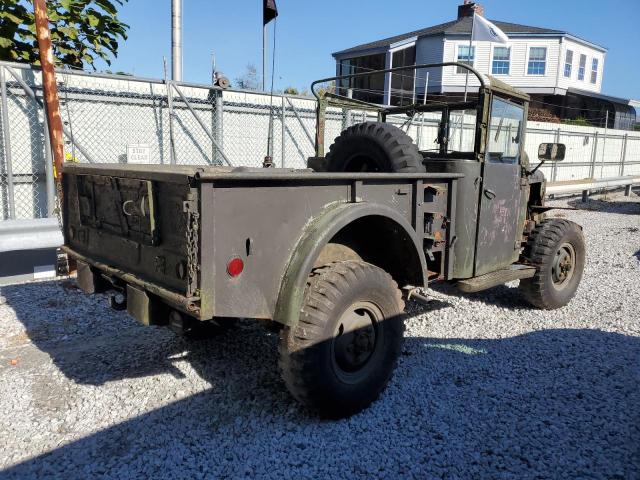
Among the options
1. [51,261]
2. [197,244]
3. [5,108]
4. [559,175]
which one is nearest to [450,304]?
[197,244]

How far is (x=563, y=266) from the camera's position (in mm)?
5602

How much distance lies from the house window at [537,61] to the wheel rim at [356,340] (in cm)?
2970

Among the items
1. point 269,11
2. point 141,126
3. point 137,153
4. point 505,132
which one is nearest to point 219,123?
point 141,126

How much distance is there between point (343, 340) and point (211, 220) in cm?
121

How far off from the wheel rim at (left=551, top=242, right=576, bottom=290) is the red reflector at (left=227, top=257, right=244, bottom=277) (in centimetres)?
379

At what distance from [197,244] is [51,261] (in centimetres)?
439

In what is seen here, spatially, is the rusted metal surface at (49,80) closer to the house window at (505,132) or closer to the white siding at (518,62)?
the house window at (505,132)

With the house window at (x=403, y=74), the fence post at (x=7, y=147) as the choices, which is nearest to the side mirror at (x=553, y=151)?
the fence post at (x=7, y=147)

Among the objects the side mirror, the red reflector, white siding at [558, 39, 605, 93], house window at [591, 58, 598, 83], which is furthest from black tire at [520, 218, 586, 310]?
house window at [591, 58, 598, 83]

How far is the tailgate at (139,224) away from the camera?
2.66m

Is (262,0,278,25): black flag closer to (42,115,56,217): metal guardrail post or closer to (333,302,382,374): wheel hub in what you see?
(333,302,382,374): wheel hub

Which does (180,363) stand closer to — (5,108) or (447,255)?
(447,255)

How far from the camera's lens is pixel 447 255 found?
163 inches

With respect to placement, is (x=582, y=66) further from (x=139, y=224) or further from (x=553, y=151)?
(x=139, y=224)
